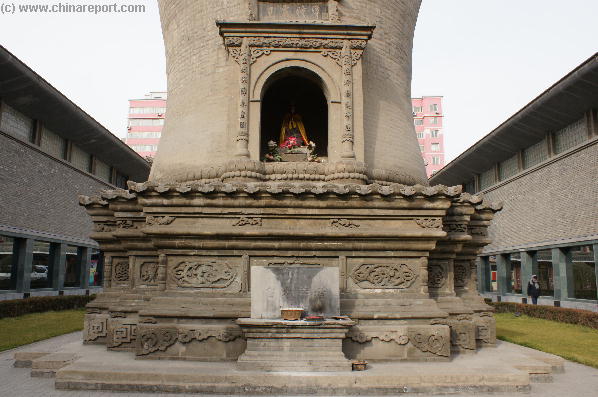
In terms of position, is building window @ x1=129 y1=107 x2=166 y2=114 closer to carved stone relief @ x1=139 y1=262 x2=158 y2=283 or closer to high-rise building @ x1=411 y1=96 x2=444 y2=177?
high-rise building @ x1=411 y1=96 x2=444 y2=177

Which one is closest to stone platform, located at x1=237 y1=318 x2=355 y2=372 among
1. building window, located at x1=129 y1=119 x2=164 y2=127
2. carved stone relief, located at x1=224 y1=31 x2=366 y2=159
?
carved stone relief, located at x1=224 y1=31 x2=366 y2=159

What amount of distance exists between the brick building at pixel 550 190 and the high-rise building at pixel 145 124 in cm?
6488

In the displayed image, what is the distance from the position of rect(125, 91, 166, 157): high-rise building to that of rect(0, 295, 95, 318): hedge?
61542 millimetres

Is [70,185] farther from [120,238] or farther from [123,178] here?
[120,238]

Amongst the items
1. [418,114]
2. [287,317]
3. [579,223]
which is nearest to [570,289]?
[579,223]

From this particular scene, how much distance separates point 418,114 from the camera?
88.8m

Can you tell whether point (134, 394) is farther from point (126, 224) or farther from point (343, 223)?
point (343, 223)

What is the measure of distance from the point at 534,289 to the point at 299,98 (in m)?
19.2

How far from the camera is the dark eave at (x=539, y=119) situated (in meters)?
22.4

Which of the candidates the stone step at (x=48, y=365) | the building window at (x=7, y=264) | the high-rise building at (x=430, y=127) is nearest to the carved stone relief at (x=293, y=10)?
the stone step at (x=48, y=365)

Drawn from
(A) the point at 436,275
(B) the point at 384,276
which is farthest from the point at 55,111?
(A) the point at 436,275

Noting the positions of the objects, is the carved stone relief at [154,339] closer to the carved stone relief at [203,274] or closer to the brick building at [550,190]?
the carved stone relief at [203,274]

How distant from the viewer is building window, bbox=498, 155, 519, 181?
32222mm

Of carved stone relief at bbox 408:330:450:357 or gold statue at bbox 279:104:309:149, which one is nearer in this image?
carved stone relief at bbox 408:330:450:357
